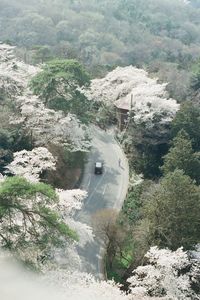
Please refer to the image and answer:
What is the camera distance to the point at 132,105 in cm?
3506

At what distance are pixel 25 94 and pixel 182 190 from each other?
38.6 ft

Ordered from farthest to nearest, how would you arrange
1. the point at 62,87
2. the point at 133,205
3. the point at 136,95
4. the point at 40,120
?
the point at 136,95 → the point at 62,87 → the point at 40,120 → the point at 133,205

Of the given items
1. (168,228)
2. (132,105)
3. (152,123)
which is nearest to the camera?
(168,228)

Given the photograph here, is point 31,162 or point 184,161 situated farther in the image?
point 184,161

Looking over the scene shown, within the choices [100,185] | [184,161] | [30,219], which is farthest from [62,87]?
[30,219]

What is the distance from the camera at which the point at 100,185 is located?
29.3 meters

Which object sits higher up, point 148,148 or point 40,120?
point 40,120

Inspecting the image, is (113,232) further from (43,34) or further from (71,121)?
(43,34)

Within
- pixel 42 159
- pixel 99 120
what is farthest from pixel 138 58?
pixel 42 159

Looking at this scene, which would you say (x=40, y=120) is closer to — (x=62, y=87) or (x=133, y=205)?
(x=62, y=87)

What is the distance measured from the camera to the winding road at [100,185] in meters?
23.3

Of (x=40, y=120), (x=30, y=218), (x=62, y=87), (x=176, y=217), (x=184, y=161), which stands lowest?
(x=40, y=120)

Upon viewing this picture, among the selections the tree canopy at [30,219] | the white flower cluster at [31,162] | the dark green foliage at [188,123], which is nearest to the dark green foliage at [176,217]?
the white flower cluster at [31,162]

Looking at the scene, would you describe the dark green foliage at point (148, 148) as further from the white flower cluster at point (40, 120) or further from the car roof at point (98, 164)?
the white flower cluster at point (40, 120)
